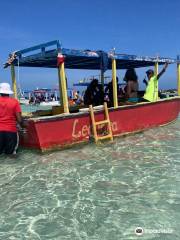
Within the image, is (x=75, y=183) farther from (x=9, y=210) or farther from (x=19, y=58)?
(x=19, y=58)

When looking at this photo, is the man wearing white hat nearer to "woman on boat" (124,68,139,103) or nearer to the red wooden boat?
the red wooden boat

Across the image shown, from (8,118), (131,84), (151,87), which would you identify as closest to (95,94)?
(131,84)

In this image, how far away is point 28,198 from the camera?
559 cm

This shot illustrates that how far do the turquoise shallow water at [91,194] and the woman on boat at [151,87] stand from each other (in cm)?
288

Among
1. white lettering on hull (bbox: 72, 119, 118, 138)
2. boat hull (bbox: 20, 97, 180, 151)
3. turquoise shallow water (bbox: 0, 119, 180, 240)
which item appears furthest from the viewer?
white lettering on hull (bbox: 72, 119, 118, 138)

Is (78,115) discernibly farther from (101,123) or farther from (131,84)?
(131,84)

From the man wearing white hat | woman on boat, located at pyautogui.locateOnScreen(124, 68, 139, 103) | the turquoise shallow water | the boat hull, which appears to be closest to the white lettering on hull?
the boat hull

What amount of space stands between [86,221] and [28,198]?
127cm

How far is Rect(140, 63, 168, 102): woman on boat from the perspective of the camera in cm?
1147

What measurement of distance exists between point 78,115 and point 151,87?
3535 millimetres

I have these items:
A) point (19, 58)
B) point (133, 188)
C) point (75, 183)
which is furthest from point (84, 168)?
point (19, 58)

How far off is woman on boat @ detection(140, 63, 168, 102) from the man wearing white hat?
473 centimetres

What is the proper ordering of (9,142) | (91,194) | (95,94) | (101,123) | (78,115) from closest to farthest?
(91,194)
(9,142)
(78,115)
(101,123)
(95,94)

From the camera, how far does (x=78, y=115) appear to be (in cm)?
901
